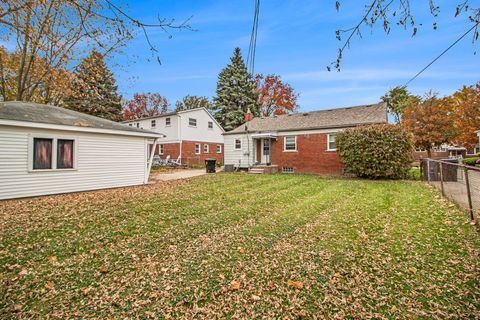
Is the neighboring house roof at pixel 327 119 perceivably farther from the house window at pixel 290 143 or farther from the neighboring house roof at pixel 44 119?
the neighboring house roof at pixel 44 119

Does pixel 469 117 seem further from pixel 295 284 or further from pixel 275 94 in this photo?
pixel 295 284

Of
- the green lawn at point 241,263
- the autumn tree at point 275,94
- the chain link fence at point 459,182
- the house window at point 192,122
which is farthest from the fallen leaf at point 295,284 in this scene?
the autumn tree at point 275,94

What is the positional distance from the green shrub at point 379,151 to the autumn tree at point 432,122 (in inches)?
571

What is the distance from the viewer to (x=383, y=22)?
279 cm

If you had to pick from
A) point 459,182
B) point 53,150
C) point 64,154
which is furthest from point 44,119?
point 459,182

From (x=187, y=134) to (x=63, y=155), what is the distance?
16.0 m

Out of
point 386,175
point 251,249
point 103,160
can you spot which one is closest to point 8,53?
point 103,160

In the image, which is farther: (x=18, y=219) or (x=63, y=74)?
(x=63, y=74)

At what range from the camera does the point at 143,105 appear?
137 ft

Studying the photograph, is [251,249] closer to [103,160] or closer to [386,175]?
[103,160]

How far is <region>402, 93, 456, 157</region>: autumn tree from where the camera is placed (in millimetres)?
23906

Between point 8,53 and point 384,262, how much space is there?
2374 centimetres

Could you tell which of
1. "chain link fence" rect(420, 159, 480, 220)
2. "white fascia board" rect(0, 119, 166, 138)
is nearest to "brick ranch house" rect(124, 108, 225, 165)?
"white fascia board" rect(0, 119, 166, 138)

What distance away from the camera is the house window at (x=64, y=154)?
9625 mm
